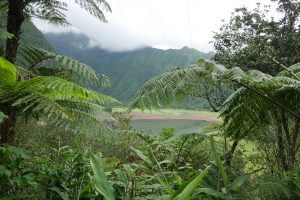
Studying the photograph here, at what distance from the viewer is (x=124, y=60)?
371 feet

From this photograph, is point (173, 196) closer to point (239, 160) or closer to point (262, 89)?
point (262, 89)

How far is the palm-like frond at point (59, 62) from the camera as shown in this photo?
4.05m

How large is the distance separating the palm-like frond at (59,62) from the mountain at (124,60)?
55.5 metres

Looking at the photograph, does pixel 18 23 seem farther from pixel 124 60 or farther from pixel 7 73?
pixel 124 60

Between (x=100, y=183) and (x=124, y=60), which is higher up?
(x=124, y=60)

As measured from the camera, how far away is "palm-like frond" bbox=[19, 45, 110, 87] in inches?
160

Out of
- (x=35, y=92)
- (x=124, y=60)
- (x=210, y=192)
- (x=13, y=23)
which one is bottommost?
(x=210, y=192)

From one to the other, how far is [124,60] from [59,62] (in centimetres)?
10948

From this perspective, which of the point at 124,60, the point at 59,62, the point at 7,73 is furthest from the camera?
the point at 124,60

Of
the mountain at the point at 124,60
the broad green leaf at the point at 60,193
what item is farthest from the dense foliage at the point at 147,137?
the mountain at the point at 124,60

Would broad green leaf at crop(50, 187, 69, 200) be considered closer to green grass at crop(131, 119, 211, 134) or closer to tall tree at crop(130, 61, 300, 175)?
tall tree at crop(130, 61, 300, 175)

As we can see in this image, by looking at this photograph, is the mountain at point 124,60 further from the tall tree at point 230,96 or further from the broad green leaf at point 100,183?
the broad green leaf at point 100,183

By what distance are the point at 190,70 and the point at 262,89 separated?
1.31 ft

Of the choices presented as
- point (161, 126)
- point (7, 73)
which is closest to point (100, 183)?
point (7, 73)
